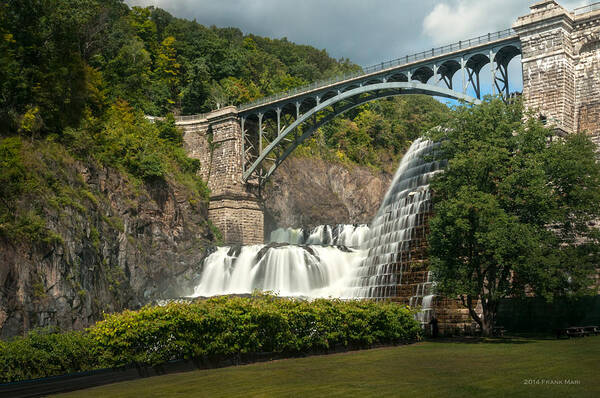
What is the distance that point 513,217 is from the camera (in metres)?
26.6

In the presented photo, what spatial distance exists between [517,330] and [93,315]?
896 inches

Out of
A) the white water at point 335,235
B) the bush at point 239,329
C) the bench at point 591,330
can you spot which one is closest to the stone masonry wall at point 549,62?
A: the bench at point 591,330

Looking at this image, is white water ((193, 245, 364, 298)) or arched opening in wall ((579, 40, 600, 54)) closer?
arched opening in wall ((579, 40, 600, 54))

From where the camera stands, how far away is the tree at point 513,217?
25.9 meters

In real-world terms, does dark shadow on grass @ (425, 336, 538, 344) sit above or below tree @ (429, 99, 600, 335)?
below

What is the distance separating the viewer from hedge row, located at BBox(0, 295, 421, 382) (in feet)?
56.2

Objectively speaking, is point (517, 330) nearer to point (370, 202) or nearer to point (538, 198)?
point (538, 198)

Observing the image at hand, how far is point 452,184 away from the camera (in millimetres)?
29172

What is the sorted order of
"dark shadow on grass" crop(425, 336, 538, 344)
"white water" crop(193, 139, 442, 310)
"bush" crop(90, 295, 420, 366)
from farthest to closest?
"white water" crop(193, 139, 442, 310) < "dark shadow on grass" crop(425, 336, 538, 344) < "bush" crop(90, 295, 420, 366)

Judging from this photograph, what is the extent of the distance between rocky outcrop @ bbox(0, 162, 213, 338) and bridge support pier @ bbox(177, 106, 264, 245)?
2.35 m

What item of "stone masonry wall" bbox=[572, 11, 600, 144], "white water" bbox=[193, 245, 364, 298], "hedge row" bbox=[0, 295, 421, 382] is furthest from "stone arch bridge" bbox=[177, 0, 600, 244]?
"hedge row" bbox=[0, 295, 421, 382]

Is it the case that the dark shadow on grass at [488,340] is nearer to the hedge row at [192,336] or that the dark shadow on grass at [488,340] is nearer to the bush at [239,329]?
the bush at [239,329]

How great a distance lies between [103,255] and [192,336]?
2308 cm

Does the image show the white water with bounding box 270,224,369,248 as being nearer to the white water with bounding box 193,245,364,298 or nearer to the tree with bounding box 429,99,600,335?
the white water with bounding box 193,245,364,298
